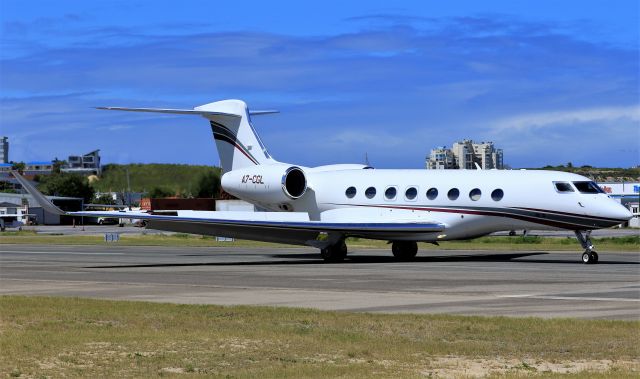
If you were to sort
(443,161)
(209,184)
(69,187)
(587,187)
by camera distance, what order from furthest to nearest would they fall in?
1. (69,187)
2. (209,184)
3. (443,161)
4. (587,187)

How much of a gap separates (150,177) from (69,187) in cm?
1362

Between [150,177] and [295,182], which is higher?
[150,177]

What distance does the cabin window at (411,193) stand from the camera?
34.5 m

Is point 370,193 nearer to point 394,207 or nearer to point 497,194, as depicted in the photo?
point 394,207

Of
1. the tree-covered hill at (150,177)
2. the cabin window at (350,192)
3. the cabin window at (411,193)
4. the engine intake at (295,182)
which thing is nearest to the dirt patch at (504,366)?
the cabin window at (411,193)

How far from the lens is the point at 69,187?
11931 cm

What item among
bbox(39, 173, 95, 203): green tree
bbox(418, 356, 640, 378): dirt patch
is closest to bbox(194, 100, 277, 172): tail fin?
bbox(418, 356, 640, 378): dirt patch

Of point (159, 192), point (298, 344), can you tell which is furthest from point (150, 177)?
point (298, 344)

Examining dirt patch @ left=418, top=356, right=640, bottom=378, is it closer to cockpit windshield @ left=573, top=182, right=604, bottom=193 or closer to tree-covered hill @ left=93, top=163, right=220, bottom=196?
cockpit windshield @ left=573, top=182, right=604, bottom=193

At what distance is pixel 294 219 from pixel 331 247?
88.0 inches

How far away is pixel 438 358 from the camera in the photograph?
12570 millimetres

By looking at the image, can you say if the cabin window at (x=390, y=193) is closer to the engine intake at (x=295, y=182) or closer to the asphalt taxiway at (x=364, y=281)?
the asphalt taxiway at (x=364, y=281)

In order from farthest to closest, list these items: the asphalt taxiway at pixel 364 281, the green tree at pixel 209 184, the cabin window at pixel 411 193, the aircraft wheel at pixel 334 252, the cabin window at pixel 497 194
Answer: the green tree at pixel 209 184, the cabin window at pixel 411 193, the aircraft wheel at pixel 334 252, the cabin window at pixel 497 194, the asphalt taxiway at pixel 364 281

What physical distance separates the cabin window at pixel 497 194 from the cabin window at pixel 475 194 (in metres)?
0.45
